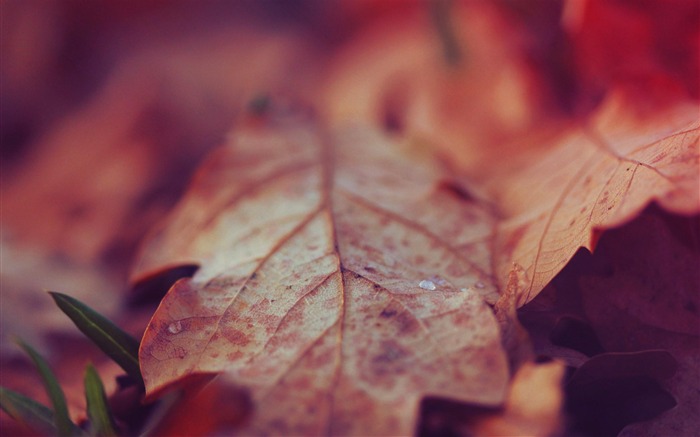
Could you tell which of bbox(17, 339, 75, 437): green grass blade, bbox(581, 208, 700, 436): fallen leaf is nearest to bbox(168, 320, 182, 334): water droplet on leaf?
bbox(17, 339, 75, 437): green grass blade

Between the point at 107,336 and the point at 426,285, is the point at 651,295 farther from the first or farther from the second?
the point at 107,336

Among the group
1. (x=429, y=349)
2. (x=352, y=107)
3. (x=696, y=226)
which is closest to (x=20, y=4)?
(x=352, y=107)

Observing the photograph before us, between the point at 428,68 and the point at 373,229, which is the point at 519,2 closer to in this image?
the point at 428,68

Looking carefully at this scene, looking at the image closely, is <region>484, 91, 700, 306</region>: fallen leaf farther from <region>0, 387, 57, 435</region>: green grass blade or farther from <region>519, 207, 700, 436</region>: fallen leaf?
<region>0, 387, 57, 435</region>: green grass blade

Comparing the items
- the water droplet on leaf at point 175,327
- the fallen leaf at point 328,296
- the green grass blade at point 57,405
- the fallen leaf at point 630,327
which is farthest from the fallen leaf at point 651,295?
the green grass blade at point 57,405

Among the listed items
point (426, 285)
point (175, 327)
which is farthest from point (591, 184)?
point (175, 327)
